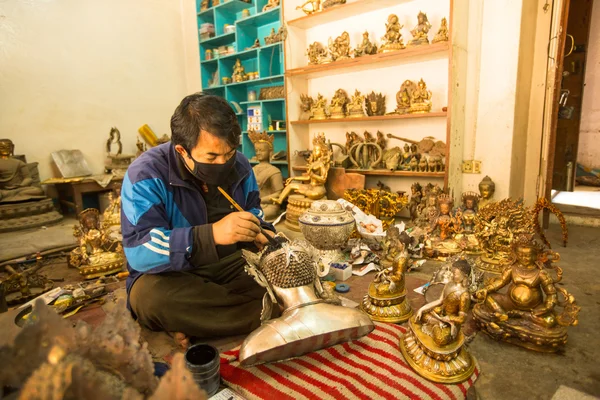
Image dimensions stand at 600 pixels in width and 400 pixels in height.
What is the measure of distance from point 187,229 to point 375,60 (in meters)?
3.72

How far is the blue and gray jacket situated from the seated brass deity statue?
1.52m

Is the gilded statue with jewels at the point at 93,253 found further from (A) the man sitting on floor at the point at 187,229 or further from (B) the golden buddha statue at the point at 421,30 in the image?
(B) the golden buddha statue at the point at 421,30

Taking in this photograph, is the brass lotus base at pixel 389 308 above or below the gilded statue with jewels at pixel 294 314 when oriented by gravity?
below

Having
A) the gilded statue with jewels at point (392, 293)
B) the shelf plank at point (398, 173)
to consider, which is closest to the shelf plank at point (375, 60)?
the shelf plank at point (398, 173)

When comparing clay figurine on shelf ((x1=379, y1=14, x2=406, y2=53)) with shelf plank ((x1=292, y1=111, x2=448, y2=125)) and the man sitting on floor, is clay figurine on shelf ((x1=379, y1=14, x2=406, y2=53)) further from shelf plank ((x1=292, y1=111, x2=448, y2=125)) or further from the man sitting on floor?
the man sitting on floor

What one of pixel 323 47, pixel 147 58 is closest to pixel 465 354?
pixel 323 47

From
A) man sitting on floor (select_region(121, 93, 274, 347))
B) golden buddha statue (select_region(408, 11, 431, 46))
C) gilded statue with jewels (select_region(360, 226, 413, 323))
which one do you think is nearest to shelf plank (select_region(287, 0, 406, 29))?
golden buddha statue (select_region(408, 11, 431, 46))

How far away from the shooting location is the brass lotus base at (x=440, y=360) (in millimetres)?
1629

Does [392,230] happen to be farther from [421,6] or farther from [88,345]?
[421,6]

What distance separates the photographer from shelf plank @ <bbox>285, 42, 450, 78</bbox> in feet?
13.9

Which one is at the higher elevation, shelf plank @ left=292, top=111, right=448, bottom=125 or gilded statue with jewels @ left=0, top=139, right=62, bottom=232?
shelf plank @ left=292, top=111, right=448, bottom=125

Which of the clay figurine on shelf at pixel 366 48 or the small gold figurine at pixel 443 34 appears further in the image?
the clay figurine on shelf at pixel 366 48

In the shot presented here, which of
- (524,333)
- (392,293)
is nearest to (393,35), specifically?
(392,293)

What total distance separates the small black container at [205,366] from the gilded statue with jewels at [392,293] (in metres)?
0.98
